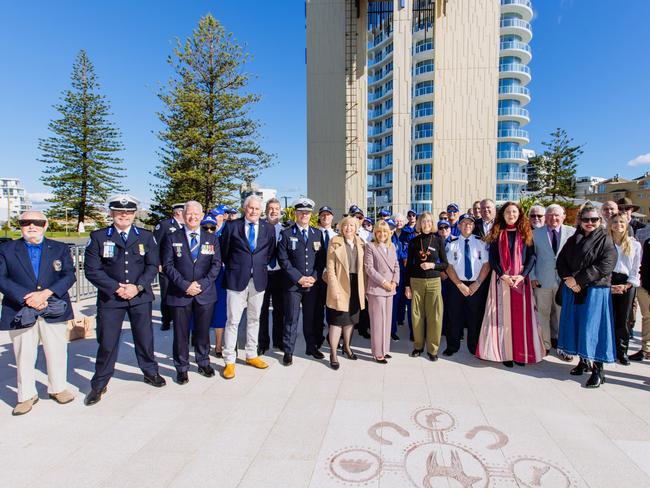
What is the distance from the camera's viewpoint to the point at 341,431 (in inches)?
100

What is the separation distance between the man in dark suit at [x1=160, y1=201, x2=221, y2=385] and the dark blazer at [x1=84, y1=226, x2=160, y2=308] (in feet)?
0.60

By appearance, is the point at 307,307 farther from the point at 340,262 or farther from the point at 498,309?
the point at 498,309

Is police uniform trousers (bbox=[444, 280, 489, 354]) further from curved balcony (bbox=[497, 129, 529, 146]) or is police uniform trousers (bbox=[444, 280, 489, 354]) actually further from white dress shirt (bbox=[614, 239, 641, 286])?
curved balcony (bbox=[497, 129, 529, 146])

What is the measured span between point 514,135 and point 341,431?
137 feet

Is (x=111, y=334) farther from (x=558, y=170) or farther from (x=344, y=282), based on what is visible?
(x=558, y=170)

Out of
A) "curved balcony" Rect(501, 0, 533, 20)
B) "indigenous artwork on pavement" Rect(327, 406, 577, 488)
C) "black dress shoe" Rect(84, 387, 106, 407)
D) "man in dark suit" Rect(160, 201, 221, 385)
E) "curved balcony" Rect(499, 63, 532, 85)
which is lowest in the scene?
"indigenous artwork on pavement" Rect(327, 406, 577, 488)

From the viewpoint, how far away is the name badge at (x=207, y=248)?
3.44 m

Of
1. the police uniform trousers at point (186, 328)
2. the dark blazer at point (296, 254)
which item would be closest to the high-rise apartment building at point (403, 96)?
the dark blazer at point (296, 254)

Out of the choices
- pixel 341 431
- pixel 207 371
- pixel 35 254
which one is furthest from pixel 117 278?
pixel 341 431

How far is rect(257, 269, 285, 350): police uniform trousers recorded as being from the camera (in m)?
4.22

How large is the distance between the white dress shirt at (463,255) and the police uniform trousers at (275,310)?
2080 mm

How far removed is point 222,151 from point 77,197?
552 inches

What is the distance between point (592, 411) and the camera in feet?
9.36

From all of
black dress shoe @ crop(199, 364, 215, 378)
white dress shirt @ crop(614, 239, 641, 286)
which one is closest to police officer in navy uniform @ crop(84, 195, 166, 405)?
black dress shoe @ crop(199, 364, 215, 378)
